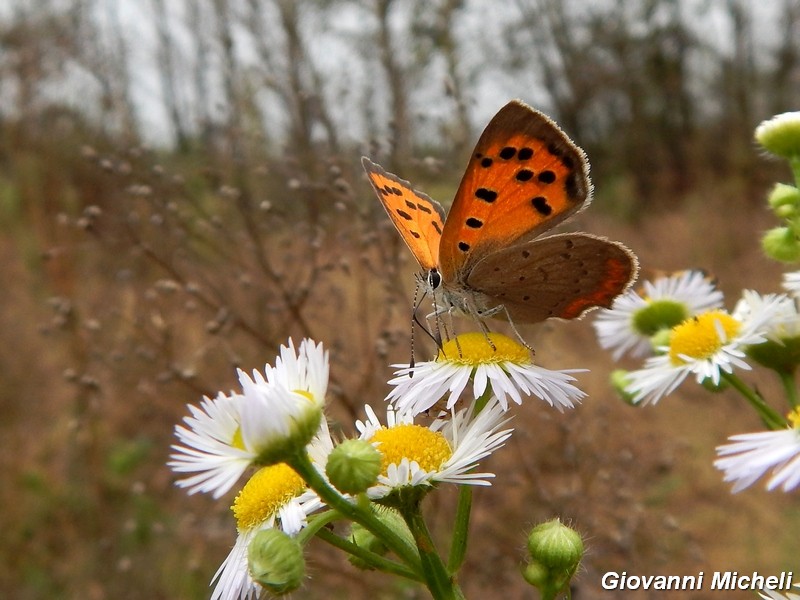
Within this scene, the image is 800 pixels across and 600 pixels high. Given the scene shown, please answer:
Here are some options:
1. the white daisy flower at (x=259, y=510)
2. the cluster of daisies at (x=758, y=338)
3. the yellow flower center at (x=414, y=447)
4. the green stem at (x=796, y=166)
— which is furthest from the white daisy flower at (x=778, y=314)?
the white daisy flower at (x=259, y=510)

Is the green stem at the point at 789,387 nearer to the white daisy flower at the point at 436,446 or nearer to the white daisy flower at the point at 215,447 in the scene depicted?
the white daisy flower at the point at 436,446

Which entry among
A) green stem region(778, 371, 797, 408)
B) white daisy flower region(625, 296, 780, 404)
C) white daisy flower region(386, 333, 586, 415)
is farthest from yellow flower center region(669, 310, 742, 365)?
white daisy flower region(386, 333, 586, 415)

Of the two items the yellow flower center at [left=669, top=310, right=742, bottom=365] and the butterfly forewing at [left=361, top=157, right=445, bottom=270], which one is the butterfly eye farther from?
the yellow flower center at [left=669, top=310, right=742, bottom=365]

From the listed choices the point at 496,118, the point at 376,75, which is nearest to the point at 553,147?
the point at 496,118

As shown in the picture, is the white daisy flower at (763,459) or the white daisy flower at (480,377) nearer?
the white daisy flower at (763,459)

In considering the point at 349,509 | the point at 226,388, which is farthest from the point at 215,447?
the point at 226,388

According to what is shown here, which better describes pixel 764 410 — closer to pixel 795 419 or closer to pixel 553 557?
pixel 795 419

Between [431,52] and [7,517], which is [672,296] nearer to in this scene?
[7,517]
